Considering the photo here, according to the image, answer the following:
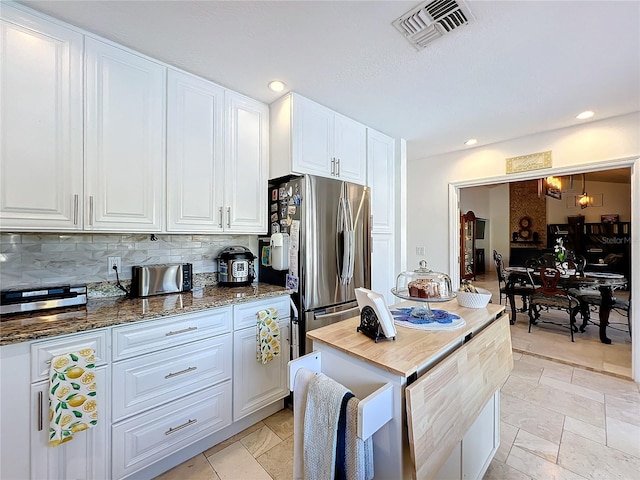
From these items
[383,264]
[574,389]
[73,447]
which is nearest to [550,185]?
[574,389]

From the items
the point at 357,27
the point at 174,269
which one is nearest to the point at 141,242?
the point at 174,269

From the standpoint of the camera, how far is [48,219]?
4.85ft

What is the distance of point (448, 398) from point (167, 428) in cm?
153

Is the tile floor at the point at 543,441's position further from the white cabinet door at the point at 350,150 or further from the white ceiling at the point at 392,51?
the white ceiling at the point at 392,51

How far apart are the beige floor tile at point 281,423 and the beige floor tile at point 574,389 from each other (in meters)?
2.33

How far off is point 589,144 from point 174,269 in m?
3.99

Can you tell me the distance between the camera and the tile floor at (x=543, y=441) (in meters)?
1.62

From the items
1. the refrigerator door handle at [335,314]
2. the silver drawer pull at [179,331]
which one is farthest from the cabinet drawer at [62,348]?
the refrigerator door handle at [335,314]

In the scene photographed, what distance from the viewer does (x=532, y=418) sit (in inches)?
82.8

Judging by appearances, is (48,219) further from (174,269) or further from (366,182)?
(366,182)

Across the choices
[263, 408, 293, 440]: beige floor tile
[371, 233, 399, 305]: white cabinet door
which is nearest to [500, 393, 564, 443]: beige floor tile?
[371, 233, 399, 305]: white cabinet door

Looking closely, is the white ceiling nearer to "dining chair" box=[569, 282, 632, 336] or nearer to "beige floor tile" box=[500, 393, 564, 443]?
"dining chair" box=[569, 282, 632, 336]

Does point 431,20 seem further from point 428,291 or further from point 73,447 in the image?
point 73,447

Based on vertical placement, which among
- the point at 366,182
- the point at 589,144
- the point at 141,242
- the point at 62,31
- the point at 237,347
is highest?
the point at 62,31
